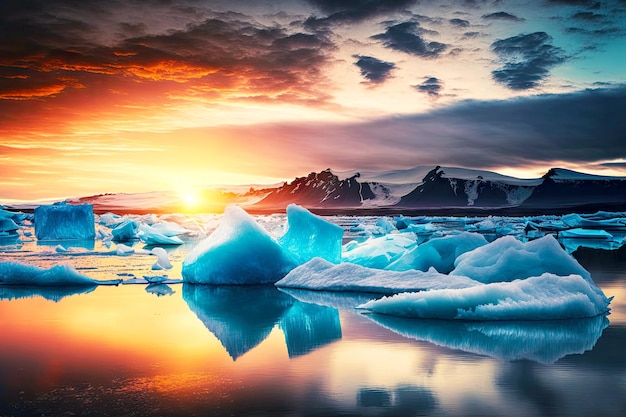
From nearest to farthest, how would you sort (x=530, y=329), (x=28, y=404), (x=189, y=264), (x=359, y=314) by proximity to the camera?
(x=28, y=404) < (x=530, y=329) < (x=359, y=314) < (x=189, y=264)

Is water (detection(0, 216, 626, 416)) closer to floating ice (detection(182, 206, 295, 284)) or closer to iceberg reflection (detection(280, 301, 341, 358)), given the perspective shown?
iceberg reflection (detection(280, 301, 341, 358))

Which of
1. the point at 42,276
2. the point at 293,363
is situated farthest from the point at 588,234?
the point at 293,363

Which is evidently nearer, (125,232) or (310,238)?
(310,238)

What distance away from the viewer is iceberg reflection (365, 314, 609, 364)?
5.02 meters

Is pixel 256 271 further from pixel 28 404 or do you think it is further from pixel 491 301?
pixel 28 404

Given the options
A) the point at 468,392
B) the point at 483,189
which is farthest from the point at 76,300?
the point at 483,189

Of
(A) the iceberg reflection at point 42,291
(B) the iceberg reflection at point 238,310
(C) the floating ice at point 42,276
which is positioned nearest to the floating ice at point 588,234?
(B) the iceberg reflection at point 238,310

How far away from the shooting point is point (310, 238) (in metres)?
11.0

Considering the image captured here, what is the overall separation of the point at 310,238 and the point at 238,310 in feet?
11.7

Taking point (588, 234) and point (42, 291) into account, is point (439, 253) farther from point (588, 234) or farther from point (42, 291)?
point (588, 234)

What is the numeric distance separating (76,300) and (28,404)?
15.9 ft

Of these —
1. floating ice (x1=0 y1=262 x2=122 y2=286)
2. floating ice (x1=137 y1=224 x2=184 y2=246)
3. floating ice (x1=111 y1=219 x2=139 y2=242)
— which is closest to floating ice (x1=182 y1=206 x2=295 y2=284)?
floating ice (x1=0 y1=262 x2=122 y2=286)

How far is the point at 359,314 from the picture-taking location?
693 centimetres

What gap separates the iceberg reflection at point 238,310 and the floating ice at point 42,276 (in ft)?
5.34
